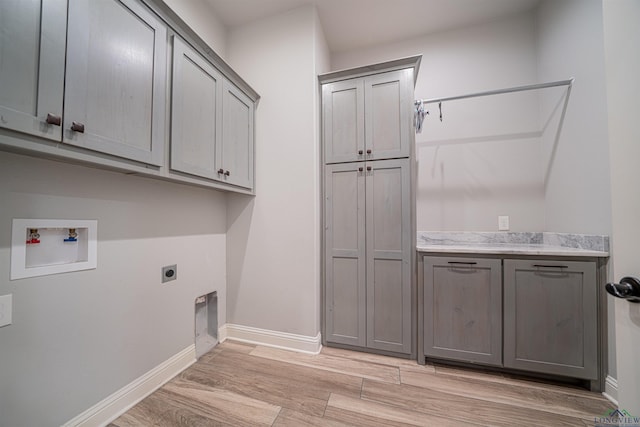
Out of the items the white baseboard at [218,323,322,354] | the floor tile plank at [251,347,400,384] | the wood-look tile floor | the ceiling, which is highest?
the ceiling

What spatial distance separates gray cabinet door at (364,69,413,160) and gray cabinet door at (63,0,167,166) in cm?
151

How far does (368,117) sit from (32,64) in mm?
1900

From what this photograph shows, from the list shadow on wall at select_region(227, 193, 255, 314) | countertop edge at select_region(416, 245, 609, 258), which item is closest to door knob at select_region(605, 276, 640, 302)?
countertop edge at select_region(416, 245, 609, 258)

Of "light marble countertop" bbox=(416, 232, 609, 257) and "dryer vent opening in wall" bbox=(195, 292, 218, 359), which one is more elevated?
"light marble countertop" bbox=(416, 232, 609, 257)

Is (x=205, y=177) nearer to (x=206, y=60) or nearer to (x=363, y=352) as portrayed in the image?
(x=206, y=60)

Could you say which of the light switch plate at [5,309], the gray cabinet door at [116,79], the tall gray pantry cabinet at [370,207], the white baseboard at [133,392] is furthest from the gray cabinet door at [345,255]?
the light switch plate at [5,309]

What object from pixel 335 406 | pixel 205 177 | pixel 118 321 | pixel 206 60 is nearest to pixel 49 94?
pixel 205 177

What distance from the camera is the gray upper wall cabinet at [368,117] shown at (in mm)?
1852

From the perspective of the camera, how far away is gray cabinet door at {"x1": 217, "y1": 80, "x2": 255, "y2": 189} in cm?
171

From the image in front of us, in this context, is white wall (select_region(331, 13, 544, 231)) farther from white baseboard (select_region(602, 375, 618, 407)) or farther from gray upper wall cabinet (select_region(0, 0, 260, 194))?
gray upper wall cabinet (select_region(0, 0, 260, 194))

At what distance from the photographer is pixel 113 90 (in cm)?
103

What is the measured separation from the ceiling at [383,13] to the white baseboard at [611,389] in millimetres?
3051

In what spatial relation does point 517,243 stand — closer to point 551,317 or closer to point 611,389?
point 551,317

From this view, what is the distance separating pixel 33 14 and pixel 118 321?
1467 mm
